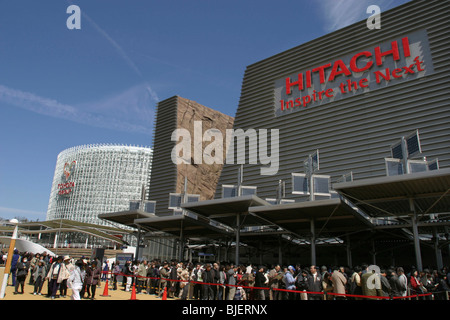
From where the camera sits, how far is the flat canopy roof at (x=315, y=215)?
19594mm

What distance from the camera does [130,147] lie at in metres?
102

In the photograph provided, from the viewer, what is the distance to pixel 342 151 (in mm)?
30375

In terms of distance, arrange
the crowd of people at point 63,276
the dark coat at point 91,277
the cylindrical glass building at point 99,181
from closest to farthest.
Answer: the crowd of people at point 63,276 < the dark coat at point 91,277 < the cylindrical glass building at point 99,181

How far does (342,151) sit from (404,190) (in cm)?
1285

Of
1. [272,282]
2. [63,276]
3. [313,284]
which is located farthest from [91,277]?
[313,284]

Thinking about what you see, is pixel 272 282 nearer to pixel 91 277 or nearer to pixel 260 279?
pixel 260 279

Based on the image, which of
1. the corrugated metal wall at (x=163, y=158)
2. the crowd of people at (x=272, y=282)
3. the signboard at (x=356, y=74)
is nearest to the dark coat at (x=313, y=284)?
the crowd of people at (x=272, y=282)

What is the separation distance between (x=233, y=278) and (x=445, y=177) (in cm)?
1044

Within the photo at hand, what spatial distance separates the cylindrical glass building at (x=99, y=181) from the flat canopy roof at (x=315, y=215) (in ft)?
244

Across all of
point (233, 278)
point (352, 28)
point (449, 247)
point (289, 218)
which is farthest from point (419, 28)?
point (233, 278)

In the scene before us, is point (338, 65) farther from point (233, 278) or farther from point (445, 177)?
point (233, 278)

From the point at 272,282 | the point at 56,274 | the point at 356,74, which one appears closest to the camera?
the point at 56,274

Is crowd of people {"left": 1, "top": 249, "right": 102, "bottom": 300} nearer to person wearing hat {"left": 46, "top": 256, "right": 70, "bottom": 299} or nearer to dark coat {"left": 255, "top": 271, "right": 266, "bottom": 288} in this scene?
person wearing hat {"left": 46, "top": 256, "right": 70, "bottom": 299}

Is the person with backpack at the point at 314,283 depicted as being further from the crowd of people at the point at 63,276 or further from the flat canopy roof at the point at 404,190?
the crowd of people at the point at 63,276
